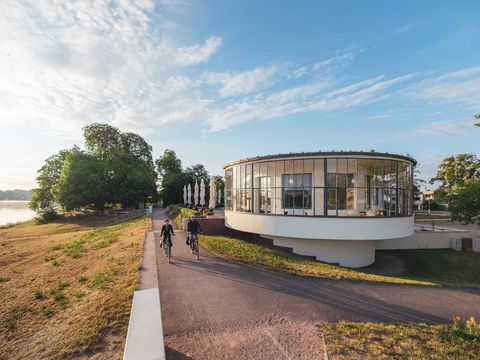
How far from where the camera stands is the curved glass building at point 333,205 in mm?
14453

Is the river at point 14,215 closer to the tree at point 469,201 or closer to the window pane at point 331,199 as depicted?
the window pane at point 331,199

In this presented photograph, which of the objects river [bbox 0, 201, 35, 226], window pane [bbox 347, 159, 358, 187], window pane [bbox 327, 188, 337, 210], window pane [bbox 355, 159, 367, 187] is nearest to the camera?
window pane [bbox 327, 188, 337, 210]

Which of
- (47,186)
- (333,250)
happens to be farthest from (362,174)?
(47,186)

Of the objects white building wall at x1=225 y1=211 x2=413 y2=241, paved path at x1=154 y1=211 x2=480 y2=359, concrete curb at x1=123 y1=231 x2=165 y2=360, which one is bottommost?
paved path at x1=154 y1=211 x2=480 y2=359

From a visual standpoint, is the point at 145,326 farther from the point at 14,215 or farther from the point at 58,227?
the point at 14,215

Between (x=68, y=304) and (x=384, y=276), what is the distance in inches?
494

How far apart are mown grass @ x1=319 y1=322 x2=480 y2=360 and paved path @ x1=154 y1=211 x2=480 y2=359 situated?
37cm

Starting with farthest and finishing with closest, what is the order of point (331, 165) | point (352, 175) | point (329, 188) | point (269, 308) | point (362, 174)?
1. point (352, 175)
2. point (362, 174)
3. point (331, 165)
4. point (329, 188)
5. point (269, 308)

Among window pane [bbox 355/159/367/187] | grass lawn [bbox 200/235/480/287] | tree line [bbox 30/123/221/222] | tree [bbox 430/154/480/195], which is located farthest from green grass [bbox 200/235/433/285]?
tree line [bbox 30/123/221/222]

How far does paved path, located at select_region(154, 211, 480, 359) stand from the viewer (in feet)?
17.6

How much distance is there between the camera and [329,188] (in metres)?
14.9

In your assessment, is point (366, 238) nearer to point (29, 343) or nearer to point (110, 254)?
point (110, 254)

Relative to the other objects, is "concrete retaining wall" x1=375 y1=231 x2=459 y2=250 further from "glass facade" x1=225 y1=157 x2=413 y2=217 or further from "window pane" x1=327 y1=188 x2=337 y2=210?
"window pane" x1=327 y1=188 x2=337 y2=210

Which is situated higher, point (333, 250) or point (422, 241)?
point (333, 250)
